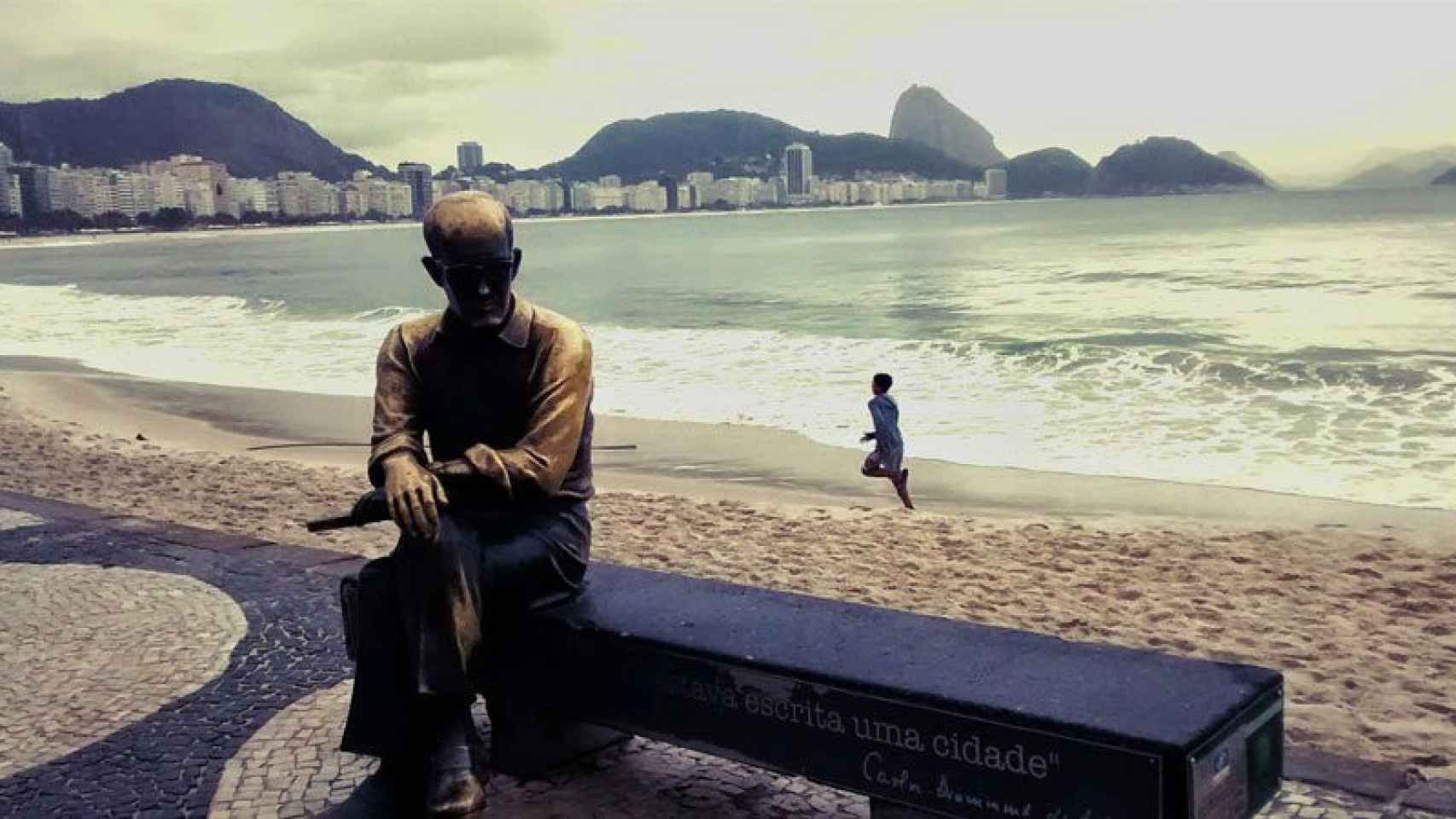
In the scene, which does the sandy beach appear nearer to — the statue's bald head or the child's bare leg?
the child's bare leg

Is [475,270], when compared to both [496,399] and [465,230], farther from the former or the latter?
[496,399]

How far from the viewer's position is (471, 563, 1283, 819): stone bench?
10.7 ft

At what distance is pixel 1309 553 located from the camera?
8773 mm

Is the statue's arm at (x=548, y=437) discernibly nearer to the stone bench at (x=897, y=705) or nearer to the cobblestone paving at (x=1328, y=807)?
the stone bench at (x=897, y=705)

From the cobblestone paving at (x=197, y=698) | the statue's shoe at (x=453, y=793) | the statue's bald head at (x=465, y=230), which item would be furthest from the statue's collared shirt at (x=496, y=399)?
the cobblestone paving at (x=197, y=698)

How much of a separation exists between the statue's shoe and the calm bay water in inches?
361

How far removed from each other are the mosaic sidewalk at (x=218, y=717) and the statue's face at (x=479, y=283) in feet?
5.46

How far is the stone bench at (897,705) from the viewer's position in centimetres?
325

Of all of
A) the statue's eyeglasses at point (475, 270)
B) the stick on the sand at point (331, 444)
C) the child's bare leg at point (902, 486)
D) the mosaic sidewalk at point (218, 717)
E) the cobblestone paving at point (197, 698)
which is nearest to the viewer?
the statue's eyeglasses at point (475, 270)

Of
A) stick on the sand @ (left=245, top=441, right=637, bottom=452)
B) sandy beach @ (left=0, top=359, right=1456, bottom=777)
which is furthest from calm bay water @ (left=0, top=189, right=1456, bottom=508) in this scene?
stick on the sand @ (left=245, top=441, right=637, bottom=452)

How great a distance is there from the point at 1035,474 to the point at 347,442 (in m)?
7.88

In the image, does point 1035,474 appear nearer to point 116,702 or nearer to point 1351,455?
point 1351,455

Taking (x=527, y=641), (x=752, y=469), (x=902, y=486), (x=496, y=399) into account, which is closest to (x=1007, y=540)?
(x=902, y=486)

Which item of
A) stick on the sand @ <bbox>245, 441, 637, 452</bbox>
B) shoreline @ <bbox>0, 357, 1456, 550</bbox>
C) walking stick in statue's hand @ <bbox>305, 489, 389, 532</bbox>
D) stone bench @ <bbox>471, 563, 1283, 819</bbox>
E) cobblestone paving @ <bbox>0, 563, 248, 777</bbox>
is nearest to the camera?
stone bench @ <bbox>471, 563, 1283, 819</bbox>
